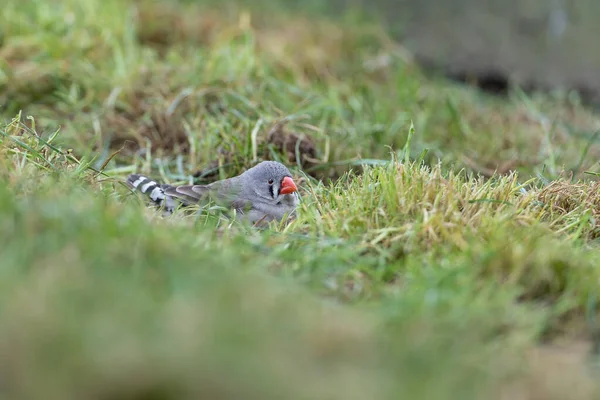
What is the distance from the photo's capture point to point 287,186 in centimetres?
479

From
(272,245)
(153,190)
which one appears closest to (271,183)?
(153,190)

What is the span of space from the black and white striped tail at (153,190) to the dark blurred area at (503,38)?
190 inches

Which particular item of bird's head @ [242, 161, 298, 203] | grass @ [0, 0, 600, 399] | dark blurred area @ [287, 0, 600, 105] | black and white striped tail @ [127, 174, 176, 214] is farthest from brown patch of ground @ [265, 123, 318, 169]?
dark blurred area @ [287, 0, 600, 105]

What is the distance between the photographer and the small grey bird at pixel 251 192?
4.69 m

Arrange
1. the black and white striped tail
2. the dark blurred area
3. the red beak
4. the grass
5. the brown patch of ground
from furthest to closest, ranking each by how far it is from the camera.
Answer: the dark blurred area → the brown patch of ground → the red beak → the black and white striped tail → the grass

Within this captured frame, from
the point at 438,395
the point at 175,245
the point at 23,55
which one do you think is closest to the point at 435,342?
the point at 438,395

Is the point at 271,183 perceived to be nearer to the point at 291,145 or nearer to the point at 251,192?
the point at 251,192

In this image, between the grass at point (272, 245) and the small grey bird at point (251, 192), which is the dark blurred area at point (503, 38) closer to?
the grass at point (272, 245)

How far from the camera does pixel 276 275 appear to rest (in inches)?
131

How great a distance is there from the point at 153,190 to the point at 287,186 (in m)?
0.77

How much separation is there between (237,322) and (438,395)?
63 centimetres

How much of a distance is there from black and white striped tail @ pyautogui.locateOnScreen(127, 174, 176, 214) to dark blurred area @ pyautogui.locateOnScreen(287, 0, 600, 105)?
4.82 metres

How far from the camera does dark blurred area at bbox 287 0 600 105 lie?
844 centimetres

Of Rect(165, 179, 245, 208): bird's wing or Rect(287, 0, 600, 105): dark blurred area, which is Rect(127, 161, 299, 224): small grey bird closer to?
Rect(165, 179, 245, 208): bird's wing
